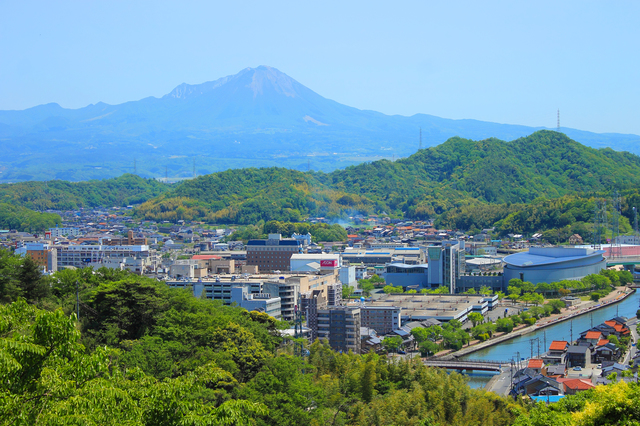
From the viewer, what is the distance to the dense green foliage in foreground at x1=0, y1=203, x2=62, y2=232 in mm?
52812

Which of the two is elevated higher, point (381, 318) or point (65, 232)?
point (65, 232)

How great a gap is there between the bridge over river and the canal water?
1.23ft

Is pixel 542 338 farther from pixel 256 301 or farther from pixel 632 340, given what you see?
pixel 256 301

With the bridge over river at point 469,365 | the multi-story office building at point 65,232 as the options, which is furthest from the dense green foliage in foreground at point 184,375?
the multi-story office building at point 65,232

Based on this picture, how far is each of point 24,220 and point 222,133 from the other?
110m

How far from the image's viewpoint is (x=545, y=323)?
81.1ft

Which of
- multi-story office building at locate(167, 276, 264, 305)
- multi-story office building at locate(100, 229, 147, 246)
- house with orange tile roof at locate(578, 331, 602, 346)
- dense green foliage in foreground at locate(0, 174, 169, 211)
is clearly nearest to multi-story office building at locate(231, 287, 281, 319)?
multi-story office building at locate(167, 276, 264, 305)

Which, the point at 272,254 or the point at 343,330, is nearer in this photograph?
the point at 343,330

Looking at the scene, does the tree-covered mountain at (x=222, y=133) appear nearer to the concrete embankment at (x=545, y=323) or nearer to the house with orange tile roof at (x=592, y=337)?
the concrete embankment at (x=545, y=323)

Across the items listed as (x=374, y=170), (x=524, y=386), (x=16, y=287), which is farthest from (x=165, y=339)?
(x=374, y=170)

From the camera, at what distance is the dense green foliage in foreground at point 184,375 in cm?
530

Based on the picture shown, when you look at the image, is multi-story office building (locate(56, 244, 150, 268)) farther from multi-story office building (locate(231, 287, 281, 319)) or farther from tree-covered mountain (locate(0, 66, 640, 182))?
tree-covered mountain (locate(0, 66, 640, 182))

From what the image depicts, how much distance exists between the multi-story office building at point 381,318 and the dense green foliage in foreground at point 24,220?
37.0m

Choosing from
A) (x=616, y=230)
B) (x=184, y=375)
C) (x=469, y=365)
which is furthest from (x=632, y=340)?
(x=616, y=230)
